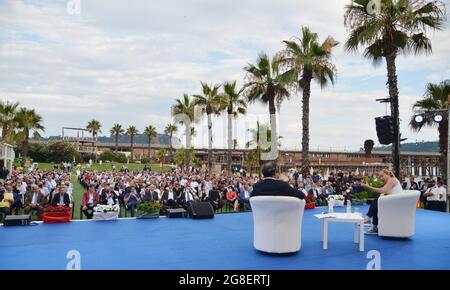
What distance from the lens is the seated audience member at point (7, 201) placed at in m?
9.69

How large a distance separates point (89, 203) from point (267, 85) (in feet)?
39.2

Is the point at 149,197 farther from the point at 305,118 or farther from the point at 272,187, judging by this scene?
the point at 305,118

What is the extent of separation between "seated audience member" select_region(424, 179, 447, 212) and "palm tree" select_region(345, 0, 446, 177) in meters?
3.54

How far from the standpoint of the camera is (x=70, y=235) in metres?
7.33

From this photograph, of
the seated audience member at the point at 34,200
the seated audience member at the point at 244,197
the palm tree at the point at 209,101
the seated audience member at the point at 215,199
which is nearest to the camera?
the seated audience member at the point at 34,200

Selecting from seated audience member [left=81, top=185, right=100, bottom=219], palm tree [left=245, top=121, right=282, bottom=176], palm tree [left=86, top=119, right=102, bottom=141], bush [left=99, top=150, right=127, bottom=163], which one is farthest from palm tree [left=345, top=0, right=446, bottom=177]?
palm tree [left=86, top=119, right=102, bottom=141]

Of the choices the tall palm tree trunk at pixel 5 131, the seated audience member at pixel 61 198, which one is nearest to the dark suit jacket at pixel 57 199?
the seated audience member at pixel 61 198

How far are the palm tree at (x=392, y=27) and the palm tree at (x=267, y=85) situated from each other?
535cm

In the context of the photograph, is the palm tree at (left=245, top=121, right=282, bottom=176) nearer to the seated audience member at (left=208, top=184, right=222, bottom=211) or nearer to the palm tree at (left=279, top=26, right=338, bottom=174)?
the palm tree at (left=279, top=26, right=338, bottom=174)

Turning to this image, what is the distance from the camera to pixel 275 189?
5.97 metres

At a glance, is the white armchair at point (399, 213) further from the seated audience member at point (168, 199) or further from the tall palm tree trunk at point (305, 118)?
the tall palm tree trunk at point (305, 118)

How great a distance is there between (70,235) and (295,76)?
12.9 meters

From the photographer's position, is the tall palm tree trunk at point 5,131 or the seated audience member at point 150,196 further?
the tall palm tree trunk at point 5,131
